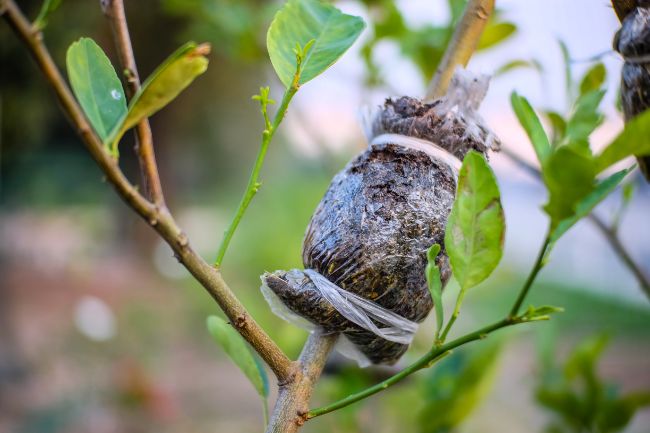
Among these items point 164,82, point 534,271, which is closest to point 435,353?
point 534,271

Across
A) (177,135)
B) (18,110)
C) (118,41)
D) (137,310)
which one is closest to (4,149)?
(18,110)

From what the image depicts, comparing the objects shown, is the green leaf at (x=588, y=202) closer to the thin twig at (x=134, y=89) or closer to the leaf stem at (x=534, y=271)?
the leaf stem at (x=534, y=271)

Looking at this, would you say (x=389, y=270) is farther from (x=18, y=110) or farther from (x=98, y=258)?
(x=98, y=258)

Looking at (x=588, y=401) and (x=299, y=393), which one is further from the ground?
(x=299, y=393)

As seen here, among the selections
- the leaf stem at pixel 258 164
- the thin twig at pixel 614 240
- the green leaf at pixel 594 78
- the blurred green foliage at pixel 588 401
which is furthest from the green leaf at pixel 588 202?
the blurred green foliage at pixel 588 401

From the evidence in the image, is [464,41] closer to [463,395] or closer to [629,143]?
[629,143]

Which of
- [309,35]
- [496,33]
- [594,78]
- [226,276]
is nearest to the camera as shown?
[309,35]

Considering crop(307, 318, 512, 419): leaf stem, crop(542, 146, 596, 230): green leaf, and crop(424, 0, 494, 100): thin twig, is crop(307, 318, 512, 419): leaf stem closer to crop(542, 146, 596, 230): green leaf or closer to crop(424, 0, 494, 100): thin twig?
crop(542, 146, 596, 230): green leaf
